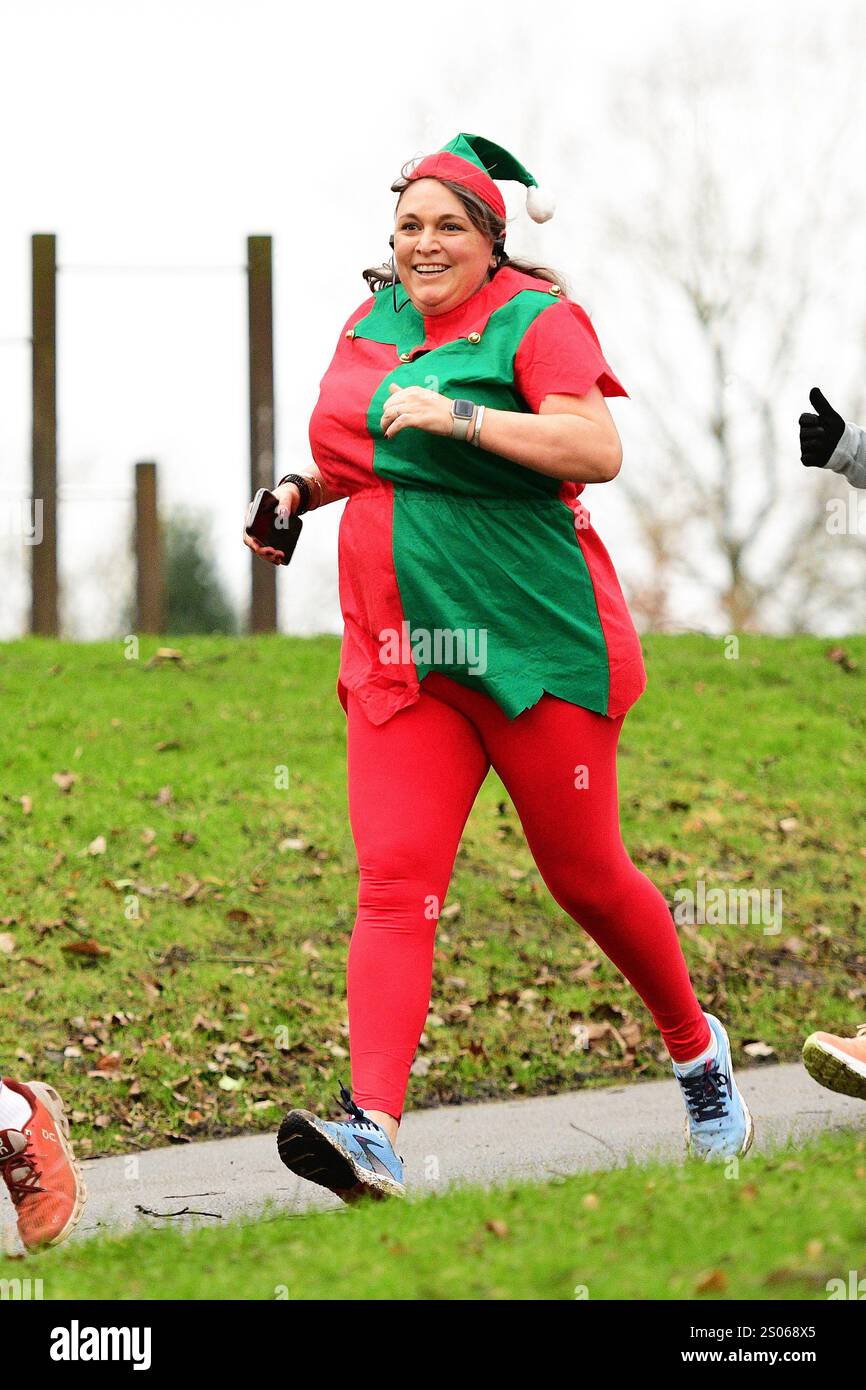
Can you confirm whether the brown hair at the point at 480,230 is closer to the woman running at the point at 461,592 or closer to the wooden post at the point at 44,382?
the woman running at the point at 461,592

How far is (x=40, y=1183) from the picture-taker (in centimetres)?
364

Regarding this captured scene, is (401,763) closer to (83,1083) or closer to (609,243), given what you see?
(83,1083)

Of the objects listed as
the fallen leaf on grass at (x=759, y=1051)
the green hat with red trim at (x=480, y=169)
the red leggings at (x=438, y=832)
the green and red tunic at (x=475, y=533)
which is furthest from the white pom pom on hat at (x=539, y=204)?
the fallen leaf on grass at (x=759, y=1051)

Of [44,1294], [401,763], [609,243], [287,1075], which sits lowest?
[287,1075]

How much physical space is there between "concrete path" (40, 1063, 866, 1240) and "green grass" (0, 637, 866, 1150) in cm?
38

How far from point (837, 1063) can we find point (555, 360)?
189 centimetres

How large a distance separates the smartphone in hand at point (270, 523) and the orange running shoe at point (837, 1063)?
71.4 inches

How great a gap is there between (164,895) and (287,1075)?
1.76m

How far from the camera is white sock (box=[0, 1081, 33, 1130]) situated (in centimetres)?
367

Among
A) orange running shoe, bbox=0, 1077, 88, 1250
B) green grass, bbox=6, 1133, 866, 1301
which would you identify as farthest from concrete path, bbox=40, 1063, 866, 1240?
green grass, bbox=6, 1133, 866, 1301

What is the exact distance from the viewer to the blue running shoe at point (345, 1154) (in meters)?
3.37

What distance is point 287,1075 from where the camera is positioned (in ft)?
19.8

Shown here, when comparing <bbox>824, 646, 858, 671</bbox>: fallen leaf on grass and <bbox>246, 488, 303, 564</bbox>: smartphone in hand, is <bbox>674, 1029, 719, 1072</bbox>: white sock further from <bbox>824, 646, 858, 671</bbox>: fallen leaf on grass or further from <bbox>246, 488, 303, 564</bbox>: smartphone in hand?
<bbox>824, 646, 858, 671</bbox>: fallen leaf on grass
